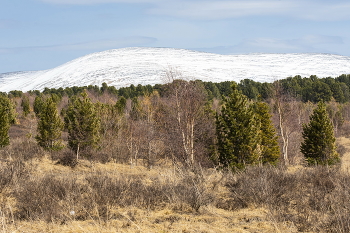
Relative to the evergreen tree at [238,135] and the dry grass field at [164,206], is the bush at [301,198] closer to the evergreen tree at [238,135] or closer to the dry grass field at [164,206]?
the dry grass field at [164,206]

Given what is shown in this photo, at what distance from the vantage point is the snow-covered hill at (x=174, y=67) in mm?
121562

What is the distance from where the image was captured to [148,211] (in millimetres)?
9695

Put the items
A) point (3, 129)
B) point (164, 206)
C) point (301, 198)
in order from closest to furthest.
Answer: point (164, 206) < point (301, 198) < point (3, 129)

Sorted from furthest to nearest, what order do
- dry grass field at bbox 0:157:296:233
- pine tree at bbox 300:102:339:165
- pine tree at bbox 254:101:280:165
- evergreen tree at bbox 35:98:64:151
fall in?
pine tree at bbox 254:101:280:165
evergreen tree at bbox 35:98:64:151
pine tree at bbox 300:102:339:165
dry grass field at bbox 0:157:296:233

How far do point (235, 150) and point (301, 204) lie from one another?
18.6 metres

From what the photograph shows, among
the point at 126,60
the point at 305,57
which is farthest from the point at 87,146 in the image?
the point at 305,57

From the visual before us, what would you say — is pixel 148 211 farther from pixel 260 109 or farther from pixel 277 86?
pixel 277 86

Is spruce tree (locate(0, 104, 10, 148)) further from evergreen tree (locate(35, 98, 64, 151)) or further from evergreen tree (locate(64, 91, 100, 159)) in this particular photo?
evergreen tree (locate(64, 91, 100, 159))

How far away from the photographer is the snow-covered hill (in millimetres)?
121562

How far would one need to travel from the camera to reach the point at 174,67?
108m

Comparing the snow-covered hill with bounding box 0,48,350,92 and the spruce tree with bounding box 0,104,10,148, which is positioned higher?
the snow-covered hill with bounding box 0,48,350,92

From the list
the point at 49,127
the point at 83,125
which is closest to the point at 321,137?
Answer: the point at 83,125

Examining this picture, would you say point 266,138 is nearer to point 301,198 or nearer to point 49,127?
point 49,127

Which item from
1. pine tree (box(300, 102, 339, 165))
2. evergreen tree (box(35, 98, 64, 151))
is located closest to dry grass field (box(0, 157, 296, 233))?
pine tree (box(300, 102, 339, 165))
